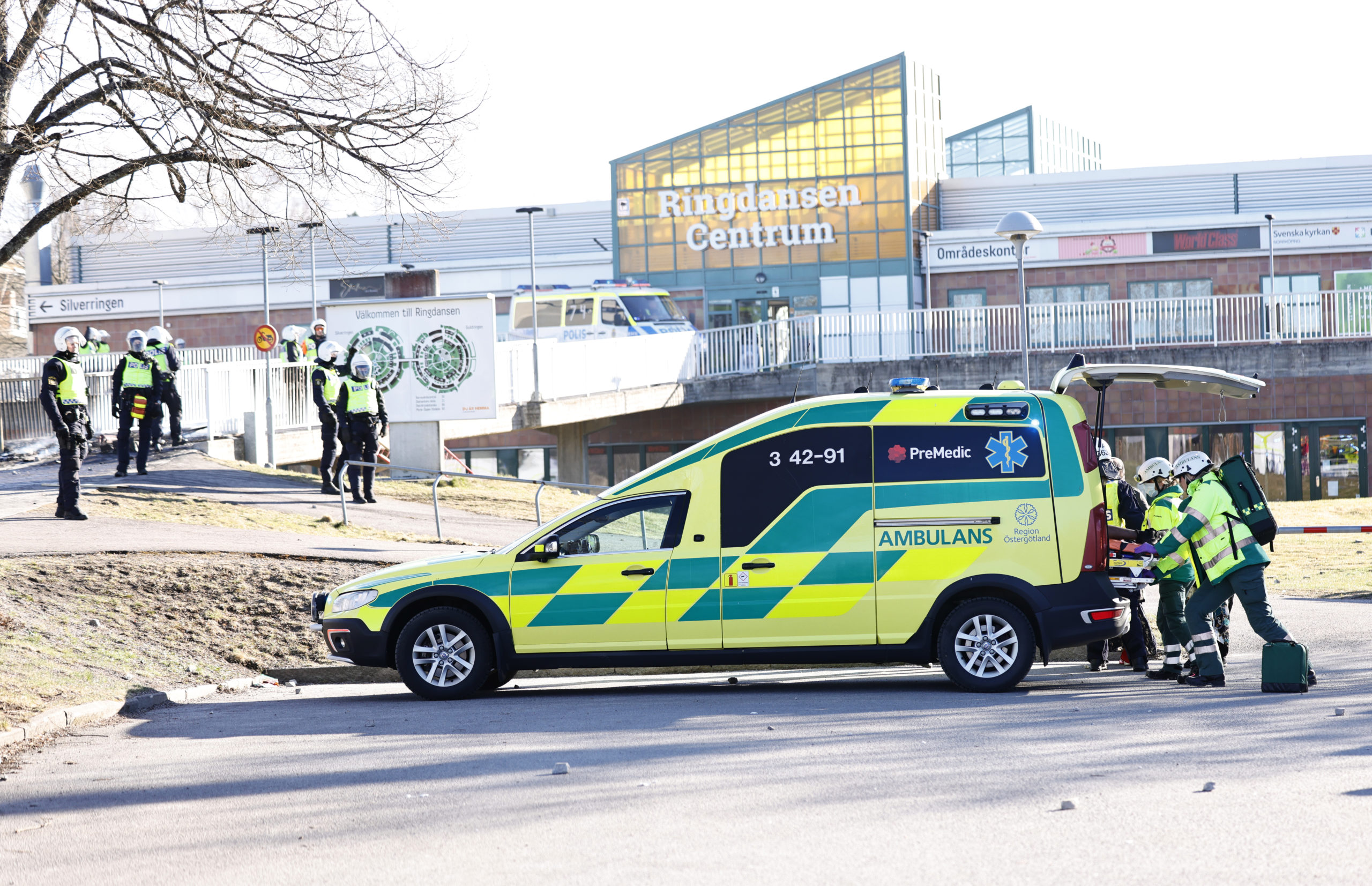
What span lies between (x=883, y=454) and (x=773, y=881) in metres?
4.69

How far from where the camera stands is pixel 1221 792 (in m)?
6.19

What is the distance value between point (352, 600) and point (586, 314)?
21.5 m

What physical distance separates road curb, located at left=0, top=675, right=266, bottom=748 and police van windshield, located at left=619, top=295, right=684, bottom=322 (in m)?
20.7

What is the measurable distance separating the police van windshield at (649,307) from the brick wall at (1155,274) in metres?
11.7

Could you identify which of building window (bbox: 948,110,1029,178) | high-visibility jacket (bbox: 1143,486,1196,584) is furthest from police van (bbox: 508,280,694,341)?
building window (bbox: 948,110,1029,178)

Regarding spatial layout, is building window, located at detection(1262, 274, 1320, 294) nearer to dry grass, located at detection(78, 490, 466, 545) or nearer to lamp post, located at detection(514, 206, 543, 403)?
lamp post, located at detection(514, 206, 543, 403)

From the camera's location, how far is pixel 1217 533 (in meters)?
9.20

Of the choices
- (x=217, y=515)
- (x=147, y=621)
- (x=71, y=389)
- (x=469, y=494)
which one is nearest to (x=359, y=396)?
(x=217, y=515)

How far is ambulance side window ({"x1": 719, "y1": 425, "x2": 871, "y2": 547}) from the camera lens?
9359 millimetres

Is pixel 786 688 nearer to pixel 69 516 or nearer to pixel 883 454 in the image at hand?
pixel 883 454

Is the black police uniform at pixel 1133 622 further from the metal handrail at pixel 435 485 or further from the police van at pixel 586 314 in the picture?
the police van at pixel 586 314

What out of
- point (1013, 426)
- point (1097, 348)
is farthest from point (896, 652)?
point (1097, 348)

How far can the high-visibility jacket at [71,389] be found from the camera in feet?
49.3

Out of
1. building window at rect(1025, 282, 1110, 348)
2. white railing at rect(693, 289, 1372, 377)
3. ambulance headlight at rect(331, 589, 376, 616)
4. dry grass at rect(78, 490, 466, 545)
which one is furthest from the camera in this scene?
building window at rect(1025, 282, 1110, 348)
